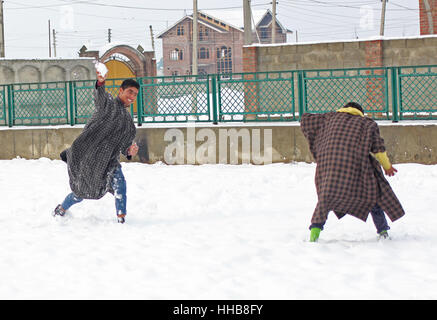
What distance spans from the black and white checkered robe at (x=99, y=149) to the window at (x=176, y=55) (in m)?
55.2

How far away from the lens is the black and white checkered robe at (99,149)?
6547 millimetres

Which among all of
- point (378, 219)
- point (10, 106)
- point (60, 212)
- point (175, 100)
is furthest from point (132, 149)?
point (10, 106)

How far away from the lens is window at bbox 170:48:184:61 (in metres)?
61.3

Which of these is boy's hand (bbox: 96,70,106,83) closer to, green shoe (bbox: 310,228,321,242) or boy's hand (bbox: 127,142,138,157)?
boy's hand (bbox: 127,142,138,157)

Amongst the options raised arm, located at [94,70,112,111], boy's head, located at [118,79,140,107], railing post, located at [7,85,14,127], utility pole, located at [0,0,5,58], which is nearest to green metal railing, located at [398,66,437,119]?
boy's head, located at [118,79,140,107]

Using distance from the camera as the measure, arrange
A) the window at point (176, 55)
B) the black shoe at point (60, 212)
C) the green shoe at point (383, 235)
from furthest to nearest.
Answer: the window at point (176, 55)
the black shoe at point (60, 212)
the green shoe at point (383, 235)

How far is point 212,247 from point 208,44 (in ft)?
184

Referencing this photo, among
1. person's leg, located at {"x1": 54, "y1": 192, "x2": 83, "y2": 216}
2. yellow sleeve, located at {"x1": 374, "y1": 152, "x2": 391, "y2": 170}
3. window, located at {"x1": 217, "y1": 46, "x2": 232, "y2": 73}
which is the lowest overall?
person's leg, located at {"x1": 54, "y1": 192, "x2": 83, "y2": 216}

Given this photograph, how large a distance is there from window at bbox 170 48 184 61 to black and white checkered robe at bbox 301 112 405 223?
5634 cm

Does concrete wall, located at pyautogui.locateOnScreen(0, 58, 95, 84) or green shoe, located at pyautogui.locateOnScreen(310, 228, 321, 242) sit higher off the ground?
concrete wall, located at pyautogui.locateOnScreen(0, 58, 95, 84)

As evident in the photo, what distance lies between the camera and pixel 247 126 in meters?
11.5

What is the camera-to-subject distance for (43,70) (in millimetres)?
18797

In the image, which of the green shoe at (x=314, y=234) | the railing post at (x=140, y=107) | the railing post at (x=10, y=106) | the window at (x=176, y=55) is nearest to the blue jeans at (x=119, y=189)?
the green shoe at (x=314, y=234)

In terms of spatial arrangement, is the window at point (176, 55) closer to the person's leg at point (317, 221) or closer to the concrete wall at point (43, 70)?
the concrete wall at point (43, 70)
